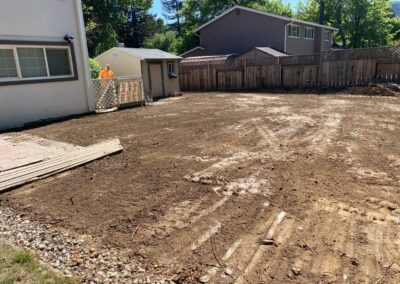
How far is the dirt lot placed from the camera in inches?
109

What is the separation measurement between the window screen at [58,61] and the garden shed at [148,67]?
5693 mm

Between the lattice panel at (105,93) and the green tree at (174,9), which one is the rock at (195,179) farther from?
the green tree at (174,9)

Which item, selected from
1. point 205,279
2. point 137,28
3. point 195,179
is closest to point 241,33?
point 137,28

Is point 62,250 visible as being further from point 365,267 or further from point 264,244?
point 365,267

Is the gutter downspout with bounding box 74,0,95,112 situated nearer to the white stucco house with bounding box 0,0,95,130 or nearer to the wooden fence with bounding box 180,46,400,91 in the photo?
the white stucco house with bounding box 0,0,95,130

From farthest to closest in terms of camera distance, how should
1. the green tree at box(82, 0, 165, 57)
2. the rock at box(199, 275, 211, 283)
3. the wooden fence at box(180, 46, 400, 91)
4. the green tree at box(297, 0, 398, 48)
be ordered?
the green tree at box(297, 0, 398, 48), the green tree at box(82, 0, 165, 57), the wooden fence at box(180, 46, 400, 91), the rock at box(199, 275, 211, 283)

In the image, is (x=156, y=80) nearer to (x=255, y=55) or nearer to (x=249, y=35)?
(x=255, y=55)

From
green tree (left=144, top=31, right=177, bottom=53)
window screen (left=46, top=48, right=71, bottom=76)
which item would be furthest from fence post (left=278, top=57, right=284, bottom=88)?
green tree (left=144, top=31, right=177, bottom=53)

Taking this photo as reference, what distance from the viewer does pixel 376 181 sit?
14.7ft

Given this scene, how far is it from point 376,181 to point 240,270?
289 cm

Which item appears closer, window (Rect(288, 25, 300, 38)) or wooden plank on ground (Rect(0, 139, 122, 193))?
wooden plank on ground (Rect(0, 139, 122, 193))

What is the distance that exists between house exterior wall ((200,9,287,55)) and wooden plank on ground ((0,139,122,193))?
2078 cm

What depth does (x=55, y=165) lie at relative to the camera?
5.43 metres

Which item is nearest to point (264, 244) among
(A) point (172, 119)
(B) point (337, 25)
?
(A) point (172, 119)
